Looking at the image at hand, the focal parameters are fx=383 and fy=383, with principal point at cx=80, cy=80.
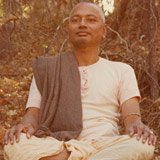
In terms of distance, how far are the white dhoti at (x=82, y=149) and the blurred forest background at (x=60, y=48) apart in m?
1.34

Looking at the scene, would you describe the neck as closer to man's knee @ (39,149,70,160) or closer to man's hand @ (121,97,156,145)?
man's hand @ (121,97,156,145)

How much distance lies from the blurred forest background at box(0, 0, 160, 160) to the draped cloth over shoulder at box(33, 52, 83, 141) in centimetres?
133

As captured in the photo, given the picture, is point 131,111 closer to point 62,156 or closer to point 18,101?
point 62,156

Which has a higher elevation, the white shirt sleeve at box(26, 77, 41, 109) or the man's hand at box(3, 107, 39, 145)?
the white shirt sleeve at box(26, 77, 41, 109)

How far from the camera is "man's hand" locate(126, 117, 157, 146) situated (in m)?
2.86

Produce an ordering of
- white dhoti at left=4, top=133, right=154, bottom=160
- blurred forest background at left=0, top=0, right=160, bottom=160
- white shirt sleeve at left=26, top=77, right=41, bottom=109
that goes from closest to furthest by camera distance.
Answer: white dhoti at left=4, top=133, right=154, bottom=160, white shirt sleeve at left=26, top=77, right=41, bottom=109, blurred forest background at left=0, top=0, right=160, bottom=160

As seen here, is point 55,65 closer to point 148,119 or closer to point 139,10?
point 148,119

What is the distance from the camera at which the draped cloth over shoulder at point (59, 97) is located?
324 centimetres

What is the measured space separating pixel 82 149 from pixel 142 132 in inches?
18.9

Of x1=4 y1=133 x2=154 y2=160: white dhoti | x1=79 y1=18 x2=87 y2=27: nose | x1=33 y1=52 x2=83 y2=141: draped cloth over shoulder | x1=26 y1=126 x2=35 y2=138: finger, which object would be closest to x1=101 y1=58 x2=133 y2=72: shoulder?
x1=33 y1=52 x2=83 y2=141: draped cloth over shoulder

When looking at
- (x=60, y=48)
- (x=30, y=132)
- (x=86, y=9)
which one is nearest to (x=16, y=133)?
(x=30, y=132)

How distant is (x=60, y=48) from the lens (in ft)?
16.5

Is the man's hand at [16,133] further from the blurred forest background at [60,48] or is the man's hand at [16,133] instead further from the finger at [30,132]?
the blurred forest background at [60,48]

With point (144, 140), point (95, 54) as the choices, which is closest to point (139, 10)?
point (95, 54)
